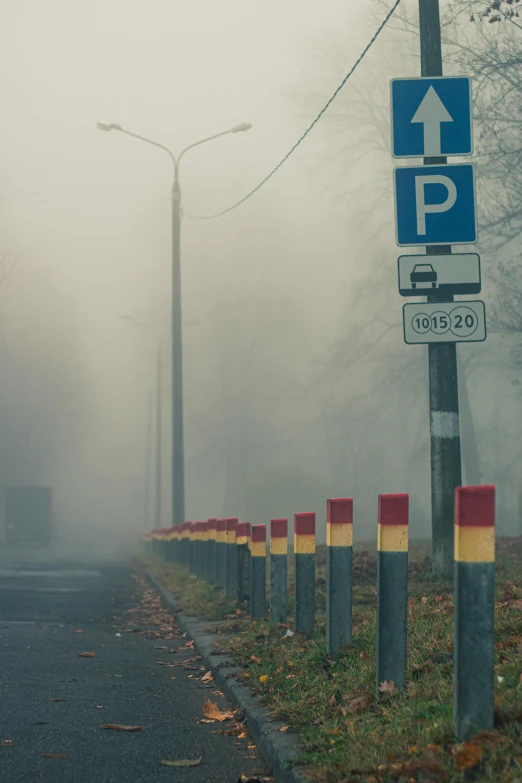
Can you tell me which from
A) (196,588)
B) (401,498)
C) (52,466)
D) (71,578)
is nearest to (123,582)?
(71,578)

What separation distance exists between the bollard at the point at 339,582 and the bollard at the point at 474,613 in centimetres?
237

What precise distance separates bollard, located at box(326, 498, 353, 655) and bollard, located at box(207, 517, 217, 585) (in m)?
7.28

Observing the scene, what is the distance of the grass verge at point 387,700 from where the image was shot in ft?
11.9

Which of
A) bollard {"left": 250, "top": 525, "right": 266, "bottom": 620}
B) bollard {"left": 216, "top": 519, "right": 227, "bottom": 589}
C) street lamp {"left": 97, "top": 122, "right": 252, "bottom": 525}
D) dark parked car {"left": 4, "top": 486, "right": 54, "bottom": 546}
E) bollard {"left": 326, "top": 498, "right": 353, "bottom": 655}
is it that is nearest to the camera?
bollard {"left": 326, "top": 498, "right": 353, "bottom": 655}

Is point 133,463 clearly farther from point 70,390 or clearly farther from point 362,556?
point 362,556

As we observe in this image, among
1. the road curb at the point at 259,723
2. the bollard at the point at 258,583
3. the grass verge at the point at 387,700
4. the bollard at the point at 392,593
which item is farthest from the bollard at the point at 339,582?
the bollard at the point at 258,583

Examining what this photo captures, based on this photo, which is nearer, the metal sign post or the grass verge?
the grass verge

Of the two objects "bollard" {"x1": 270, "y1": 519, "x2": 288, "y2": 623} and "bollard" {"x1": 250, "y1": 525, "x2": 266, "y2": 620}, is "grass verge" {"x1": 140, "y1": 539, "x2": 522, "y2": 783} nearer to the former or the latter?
"bollard" {"x1": 270, "y1": 519, "x2": 288, "y2": 623}

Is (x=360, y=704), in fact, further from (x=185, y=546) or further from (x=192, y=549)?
(x=185, y=546)

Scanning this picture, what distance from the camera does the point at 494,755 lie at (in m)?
3.51

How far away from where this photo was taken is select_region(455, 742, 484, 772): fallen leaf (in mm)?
3520

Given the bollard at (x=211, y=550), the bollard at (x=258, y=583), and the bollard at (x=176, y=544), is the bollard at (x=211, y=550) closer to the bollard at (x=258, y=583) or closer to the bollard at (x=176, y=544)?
the bollard at (x=258, y=583)

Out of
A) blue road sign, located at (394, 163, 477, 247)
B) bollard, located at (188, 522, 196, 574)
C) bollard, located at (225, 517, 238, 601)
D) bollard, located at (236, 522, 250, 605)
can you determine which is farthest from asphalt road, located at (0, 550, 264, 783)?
bollard, located at (188, 522, 196, 574)

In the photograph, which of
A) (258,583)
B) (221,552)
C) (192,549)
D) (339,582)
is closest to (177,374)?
(192,549)
